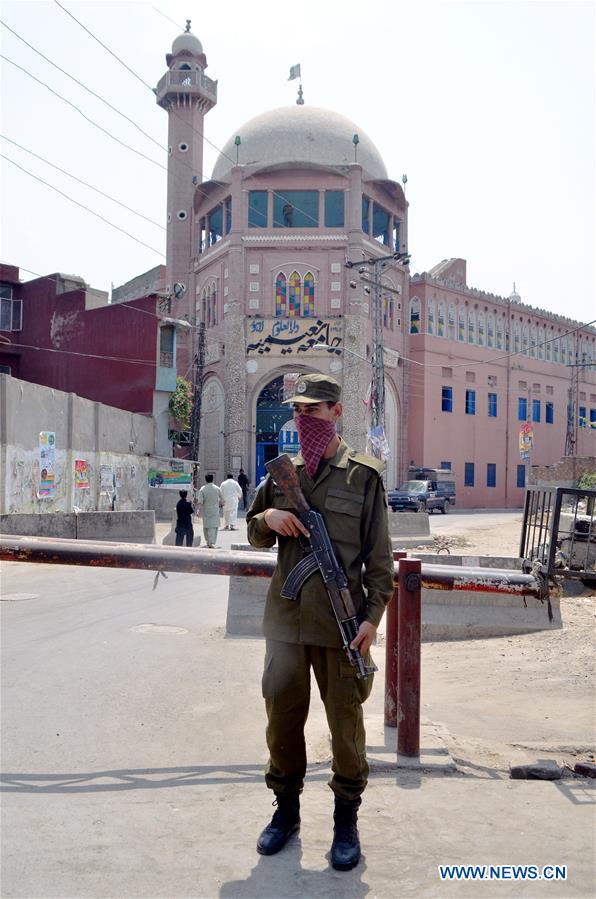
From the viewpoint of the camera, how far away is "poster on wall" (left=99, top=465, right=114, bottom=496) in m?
24.5

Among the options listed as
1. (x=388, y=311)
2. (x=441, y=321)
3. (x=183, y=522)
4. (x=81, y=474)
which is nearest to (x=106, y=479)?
(x=81, y=474)

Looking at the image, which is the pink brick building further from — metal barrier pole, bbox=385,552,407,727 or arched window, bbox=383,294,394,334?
metal barrier pole, bbox=385,552,407,727

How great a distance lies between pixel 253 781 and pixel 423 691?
2.62 meters

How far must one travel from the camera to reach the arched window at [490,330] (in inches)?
1902

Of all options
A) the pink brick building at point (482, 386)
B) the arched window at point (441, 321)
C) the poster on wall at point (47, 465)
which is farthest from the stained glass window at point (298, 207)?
the poster on wall at point (47, 465)

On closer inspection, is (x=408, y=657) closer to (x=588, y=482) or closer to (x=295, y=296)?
(x=588, y=482)

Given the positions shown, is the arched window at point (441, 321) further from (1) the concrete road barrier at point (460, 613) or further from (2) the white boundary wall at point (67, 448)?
(1) the concrete road barrier at point (460, 613)

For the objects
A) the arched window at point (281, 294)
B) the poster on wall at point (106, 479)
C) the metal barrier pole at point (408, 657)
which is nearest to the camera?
the metal barrier pole at point (408, 657)

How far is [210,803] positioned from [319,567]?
130cm

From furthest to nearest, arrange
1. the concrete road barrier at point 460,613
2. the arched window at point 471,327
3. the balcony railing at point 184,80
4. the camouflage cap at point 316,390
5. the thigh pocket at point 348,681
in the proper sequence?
the arched window at point 471,327, the balcony railing at point 184,80, the concrete road barrier at point 460,613, the camouflage cap at point 316,390, the thigh pocket at point 348,681

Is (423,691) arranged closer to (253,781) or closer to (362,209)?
(253,781)

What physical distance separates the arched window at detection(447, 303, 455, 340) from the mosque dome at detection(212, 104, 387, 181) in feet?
28.1

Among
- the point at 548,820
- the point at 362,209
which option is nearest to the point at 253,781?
the point at 548,820

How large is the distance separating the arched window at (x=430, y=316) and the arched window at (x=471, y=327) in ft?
11.5
